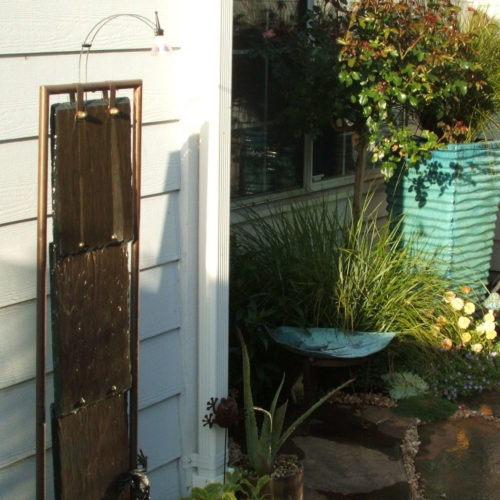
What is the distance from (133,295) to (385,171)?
10.3 ft

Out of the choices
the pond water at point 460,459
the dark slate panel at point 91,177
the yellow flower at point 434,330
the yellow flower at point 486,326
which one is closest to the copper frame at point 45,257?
the dark slate panel at point 91,177

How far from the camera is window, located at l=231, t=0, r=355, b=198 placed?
5770 mm

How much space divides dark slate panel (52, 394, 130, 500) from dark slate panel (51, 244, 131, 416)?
52mm

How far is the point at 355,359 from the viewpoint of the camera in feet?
16.4

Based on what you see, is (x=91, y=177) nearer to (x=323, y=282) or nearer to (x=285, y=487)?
(x=285, y=487)

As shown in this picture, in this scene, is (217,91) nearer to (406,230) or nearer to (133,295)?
(133,295)

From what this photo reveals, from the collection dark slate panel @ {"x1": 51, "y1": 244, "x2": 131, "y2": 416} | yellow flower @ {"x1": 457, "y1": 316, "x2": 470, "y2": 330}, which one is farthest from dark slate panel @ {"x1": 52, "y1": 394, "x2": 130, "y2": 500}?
yellow flower @ {"x1": 457, "y1": 316, "x2": 470, "y2": 330}

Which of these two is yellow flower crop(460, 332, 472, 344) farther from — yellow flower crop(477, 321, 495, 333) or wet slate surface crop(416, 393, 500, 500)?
wet slate surface crop(416, 393, 500, 500)

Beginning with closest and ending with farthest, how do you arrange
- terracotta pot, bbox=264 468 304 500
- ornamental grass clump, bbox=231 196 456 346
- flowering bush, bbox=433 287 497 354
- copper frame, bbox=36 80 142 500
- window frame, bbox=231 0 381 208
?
1. copper frame, bbox=36 80 142 500
2. terracotta pot, bbox=264 468 304 500
3. ornamental grass clump, bbox=231 196 456 346
4. flowering bush, bbox=433 287 497 354
5. window frame, bbox=231 0 381 208

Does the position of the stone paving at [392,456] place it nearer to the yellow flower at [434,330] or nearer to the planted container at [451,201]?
the yellow flower at [434,330]

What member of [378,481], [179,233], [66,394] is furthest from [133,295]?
[378,481]

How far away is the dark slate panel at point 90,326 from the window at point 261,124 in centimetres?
294

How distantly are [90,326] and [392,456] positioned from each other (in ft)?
8.07

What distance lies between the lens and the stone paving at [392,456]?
14.6 ft
